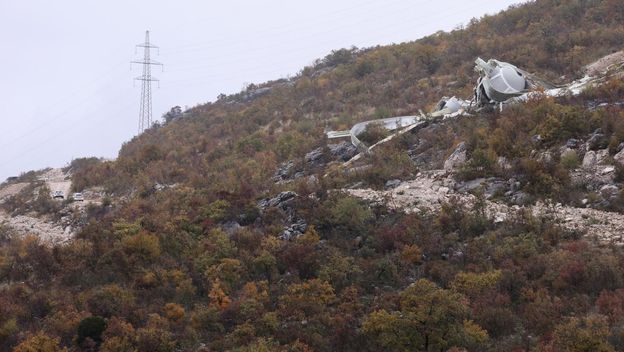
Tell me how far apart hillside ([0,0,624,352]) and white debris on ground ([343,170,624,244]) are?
2.2 inches

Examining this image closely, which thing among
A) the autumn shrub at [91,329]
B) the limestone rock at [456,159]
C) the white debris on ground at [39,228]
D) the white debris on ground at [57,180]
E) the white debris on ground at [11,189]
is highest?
the limestone rock at [456,159]

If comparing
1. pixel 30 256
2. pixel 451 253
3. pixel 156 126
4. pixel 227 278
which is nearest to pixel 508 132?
pixel 451 253

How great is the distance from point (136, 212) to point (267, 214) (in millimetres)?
5204

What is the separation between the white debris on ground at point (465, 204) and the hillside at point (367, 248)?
0.18 feet

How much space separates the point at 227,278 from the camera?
15625mm

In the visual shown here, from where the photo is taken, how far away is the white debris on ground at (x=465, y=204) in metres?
15.0

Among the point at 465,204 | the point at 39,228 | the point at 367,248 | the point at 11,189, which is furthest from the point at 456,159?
the point at 11,189

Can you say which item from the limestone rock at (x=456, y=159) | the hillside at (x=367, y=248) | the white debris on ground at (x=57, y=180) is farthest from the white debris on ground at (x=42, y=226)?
the limestone rock at (x=456, y=159)

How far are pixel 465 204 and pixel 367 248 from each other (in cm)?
279

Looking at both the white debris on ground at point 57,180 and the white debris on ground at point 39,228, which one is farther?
the white debris on ground at point 57,180

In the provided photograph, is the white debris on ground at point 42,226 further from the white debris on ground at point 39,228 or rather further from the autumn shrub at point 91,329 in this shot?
the autumn shrub at point 91,329

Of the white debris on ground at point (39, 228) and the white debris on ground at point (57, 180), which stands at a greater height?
Answer: the white debris on ground at point (57, 180)

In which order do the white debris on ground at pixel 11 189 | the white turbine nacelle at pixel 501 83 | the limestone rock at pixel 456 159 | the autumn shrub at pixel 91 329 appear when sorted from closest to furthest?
the autumn shrub at pixel 91 329
the limestone rock at pixel 456 159
the white turbine nacelle at pixel 501 83
the white debris on ground at pixel 11 189

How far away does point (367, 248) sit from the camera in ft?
53.0
